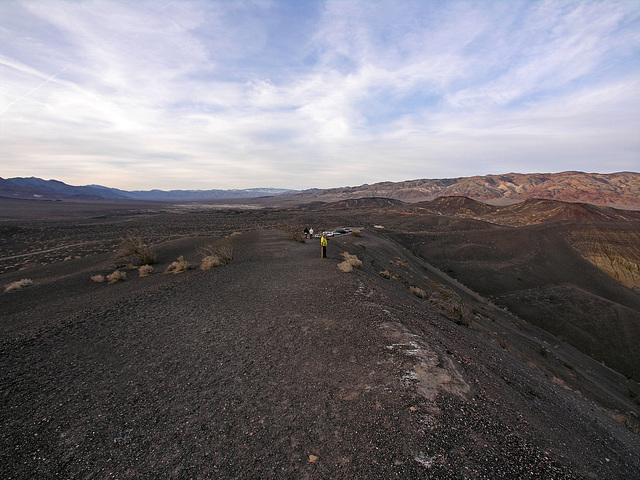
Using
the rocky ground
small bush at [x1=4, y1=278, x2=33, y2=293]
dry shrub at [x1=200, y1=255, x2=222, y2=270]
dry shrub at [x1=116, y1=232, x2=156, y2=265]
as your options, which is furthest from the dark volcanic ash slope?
small bush at [x1=4, y1=278, x2=33, y2=293]

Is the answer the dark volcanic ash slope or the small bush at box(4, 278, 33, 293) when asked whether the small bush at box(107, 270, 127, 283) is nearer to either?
the small bush at box(4, 278, 33, 293)

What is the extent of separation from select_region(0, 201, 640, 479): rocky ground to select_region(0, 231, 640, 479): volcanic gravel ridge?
0.02 metres

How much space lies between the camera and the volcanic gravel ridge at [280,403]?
10.8 feet

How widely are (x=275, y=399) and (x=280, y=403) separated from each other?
131mm

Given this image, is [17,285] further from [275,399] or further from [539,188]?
[539,188]

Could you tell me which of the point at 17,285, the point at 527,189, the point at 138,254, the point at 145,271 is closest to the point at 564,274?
the point at 145,271

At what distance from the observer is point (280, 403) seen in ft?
14.1

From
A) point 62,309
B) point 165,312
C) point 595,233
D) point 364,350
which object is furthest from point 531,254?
point 62,309

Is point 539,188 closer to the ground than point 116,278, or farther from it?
farther from it

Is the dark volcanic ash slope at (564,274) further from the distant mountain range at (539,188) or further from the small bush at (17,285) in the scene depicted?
the distant mountain range at (539,188)

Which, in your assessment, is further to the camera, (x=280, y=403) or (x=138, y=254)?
(x=138, y=254)

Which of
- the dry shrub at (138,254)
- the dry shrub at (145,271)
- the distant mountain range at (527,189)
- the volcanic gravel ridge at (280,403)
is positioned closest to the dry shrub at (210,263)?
the dry shrub at (145,271)

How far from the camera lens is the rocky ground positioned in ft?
10.8

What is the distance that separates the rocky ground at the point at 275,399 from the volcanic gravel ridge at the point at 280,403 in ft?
0.08
